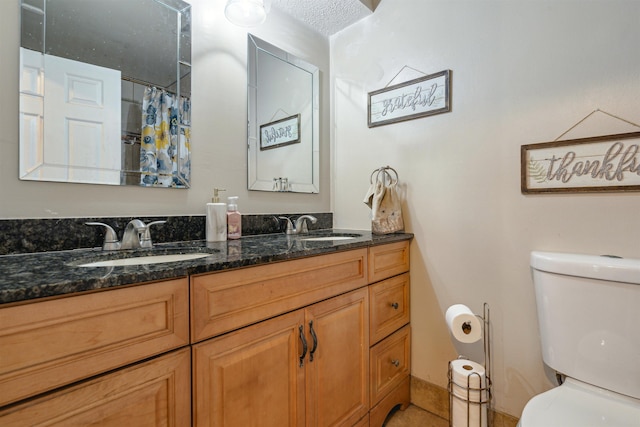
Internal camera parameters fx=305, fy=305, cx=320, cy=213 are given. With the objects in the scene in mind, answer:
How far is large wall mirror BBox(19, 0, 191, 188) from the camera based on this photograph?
98 cm

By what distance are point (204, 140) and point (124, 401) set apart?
1.04 meters

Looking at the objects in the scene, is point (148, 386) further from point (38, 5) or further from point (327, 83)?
point (327, 83)

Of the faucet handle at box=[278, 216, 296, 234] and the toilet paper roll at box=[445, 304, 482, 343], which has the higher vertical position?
the faucet handle at box=[278, 216, 296, 234]

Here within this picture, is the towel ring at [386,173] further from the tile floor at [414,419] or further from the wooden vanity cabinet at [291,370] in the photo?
the tile floor at [414,419]

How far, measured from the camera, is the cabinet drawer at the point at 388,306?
4.43ft

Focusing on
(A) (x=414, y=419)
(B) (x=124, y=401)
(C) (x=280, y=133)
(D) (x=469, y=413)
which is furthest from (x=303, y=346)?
(C) (x=280, y=133)

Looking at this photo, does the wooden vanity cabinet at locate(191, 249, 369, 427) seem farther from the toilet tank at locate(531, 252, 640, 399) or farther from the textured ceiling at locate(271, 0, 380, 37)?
the textured ceiling at locate(271, 0, 380, 37)

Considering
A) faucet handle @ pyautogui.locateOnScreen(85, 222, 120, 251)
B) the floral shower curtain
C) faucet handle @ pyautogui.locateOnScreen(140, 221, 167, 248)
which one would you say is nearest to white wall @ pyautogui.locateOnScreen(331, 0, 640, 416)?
the floral shower curtain

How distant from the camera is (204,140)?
4.52 ft

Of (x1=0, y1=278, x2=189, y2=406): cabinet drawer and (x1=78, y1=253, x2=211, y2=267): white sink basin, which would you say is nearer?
(x1=0, y1=278, x2=189, y2=406): cabinet drawer

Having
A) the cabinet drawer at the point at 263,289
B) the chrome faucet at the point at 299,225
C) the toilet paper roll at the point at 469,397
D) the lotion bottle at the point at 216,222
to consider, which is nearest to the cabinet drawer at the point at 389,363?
the toilet paper roll at the point at 469,397

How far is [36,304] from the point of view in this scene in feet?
1.79

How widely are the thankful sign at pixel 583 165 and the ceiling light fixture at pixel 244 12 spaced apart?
1299mm

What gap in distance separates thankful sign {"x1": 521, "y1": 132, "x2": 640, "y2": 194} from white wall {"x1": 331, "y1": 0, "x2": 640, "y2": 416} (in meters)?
0.04
